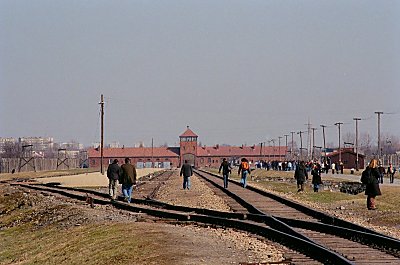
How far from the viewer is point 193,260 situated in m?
13.5

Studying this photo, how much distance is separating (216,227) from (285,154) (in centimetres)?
17441

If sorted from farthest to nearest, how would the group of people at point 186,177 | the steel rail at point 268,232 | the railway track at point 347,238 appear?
the group of people at point 186,177 < the railway track at point 347,238 < the steel rail at point 268,232

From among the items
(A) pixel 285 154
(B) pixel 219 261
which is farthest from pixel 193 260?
(A) pixel 285 154

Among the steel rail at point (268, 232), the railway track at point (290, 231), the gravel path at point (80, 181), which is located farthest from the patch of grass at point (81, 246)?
the gravel path at point (80, 181)

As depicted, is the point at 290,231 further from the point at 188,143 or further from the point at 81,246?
the point at 188,143

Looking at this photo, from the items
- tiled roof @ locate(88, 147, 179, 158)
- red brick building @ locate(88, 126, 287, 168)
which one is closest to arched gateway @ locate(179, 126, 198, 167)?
red brick building @ locate(88, 126, 287, 168)

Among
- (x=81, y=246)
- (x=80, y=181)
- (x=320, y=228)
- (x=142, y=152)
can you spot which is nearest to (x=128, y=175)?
(x=81, y=246)

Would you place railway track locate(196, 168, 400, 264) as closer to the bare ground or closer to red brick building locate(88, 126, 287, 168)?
the bare ground

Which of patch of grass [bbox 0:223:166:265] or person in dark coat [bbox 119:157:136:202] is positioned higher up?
person in dark coat [bbox 119:157:136:202]

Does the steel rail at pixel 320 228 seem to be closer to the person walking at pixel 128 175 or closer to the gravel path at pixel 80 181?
the person walking at pixel 128 175

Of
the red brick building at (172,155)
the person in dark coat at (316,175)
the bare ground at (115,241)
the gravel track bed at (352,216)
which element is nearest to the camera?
the bare ground at (115,241)

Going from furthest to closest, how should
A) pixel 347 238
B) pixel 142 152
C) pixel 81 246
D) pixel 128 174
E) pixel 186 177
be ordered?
pixel 142 152 → pixel 186 177 → pixel 128 174 → pixel 81 246 → pixel 347 238

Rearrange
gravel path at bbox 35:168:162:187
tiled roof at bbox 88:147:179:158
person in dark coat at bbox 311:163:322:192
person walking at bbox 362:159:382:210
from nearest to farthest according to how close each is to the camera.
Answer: person walking at bbox 362:159:382:210 → person in dark coat at bbox 311:163:322:192 → gravel path at bbox 35:168:162:187 → tiled roof at bbox 88:147:179:158

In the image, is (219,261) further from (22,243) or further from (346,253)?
(22,243)
